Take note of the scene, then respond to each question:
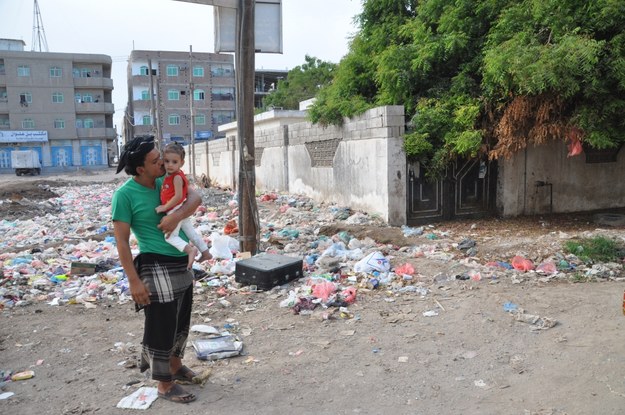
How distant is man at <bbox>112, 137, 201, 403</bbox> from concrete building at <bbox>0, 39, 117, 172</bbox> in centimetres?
4772

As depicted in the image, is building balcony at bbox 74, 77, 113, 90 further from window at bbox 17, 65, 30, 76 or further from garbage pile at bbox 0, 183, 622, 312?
garbage pile at bbox 0, 183, 622, 312

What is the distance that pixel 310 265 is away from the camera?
21.2ft

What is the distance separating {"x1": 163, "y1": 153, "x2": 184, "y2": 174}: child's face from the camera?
309 centimetres

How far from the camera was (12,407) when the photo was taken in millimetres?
3123

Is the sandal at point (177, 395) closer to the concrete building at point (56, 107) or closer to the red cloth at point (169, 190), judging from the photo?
the red cloth at point (169, 190)

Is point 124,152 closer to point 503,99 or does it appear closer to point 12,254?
point 12,254

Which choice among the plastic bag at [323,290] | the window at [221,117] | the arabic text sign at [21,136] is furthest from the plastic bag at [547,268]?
the window at [221,117]

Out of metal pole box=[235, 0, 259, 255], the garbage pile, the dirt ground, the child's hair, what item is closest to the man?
the child's hair

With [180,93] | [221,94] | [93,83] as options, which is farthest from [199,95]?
[93,83]

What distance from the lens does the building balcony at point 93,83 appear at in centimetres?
4697

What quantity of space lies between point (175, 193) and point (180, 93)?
167 feet

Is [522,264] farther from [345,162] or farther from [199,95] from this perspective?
[199,95]

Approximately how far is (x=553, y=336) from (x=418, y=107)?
219 inches

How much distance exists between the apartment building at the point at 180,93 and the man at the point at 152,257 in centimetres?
4830
